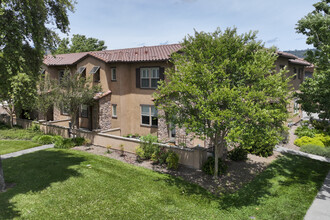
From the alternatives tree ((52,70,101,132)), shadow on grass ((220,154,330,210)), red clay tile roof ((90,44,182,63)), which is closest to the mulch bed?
shadow on grass ((220,154,330,210))

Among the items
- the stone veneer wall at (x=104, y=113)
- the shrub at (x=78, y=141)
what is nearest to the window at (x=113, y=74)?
the stone veneer wall at (x=104, y=113)

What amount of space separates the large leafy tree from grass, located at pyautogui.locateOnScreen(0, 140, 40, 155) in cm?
823

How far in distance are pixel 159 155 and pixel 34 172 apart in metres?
7.01

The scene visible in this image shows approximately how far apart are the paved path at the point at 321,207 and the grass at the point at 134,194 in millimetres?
227

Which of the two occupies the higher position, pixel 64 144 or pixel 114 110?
pixel 114 110

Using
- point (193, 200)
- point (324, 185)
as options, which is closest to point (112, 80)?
point (193, 200)

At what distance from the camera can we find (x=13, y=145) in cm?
1848

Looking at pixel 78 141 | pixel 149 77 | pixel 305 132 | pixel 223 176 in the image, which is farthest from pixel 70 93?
pixel 305 132

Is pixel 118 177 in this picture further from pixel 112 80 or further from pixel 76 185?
pixel 112 80

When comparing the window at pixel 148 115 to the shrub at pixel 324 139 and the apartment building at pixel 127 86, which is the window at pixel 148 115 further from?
the shrub at pixel 324 139

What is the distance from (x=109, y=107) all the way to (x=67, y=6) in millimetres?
10824

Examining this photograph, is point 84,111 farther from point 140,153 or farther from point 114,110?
point 140,153

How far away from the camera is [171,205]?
9305 mm

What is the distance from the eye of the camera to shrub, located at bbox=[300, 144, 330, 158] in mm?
16639
